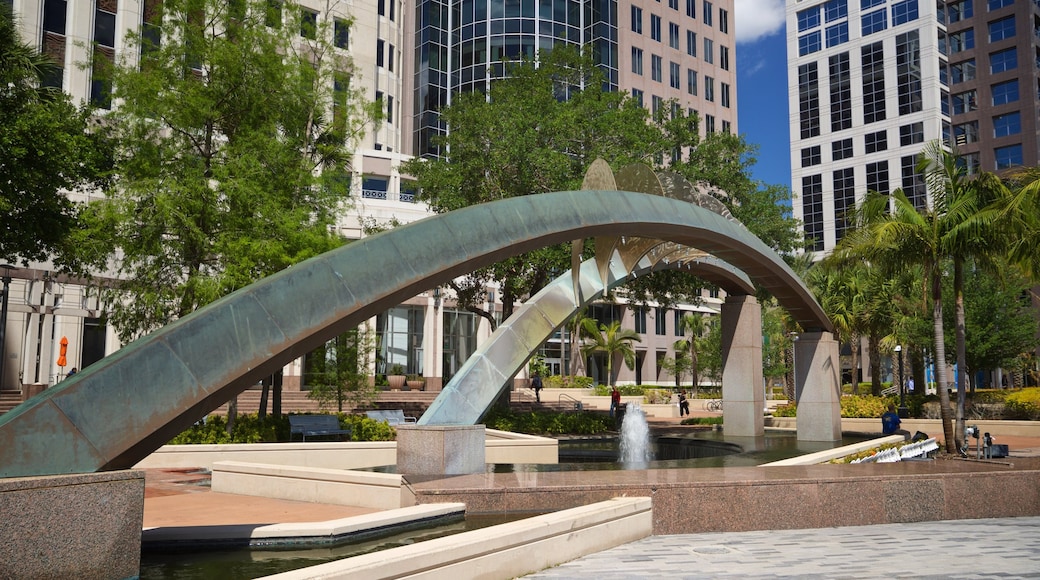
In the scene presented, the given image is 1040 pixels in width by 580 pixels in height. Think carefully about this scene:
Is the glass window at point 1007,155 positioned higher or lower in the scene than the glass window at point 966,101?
lower

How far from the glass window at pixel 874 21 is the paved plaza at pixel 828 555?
286 ft

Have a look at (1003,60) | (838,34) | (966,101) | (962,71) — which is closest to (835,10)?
(838,34)

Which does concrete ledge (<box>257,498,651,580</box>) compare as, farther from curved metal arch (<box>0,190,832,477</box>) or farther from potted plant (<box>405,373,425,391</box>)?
potted plant (<box>405,373,425,391</box>)

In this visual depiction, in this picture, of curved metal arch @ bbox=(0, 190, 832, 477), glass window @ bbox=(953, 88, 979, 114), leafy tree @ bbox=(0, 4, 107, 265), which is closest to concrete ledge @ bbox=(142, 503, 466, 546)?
curved metal arch @ bbox=(0, 190, 832, 477)

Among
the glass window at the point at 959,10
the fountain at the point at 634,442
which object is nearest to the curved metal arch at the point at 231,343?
the fountain at the point at 634,442

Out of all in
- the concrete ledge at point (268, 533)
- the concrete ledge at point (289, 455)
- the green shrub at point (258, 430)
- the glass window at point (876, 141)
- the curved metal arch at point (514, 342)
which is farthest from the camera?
the glass window at point (876, 141)

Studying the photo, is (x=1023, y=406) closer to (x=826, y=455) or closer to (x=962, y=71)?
(x=826, y=455)

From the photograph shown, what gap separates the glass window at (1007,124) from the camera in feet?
243

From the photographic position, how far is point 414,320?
5253cm

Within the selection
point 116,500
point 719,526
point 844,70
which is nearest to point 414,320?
point 719,526

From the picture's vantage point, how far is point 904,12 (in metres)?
84.1

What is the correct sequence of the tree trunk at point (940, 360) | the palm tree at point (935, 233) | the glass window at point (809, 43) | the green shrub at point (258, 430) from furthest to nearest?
1. the glass window at point (809, 43)
2. the tree trunk at point (940, 360)
3. the palm tree at point (935, 233)
4. the green shrub at point (258, 430)

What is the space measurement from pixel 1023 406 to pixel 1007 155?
50.2 m

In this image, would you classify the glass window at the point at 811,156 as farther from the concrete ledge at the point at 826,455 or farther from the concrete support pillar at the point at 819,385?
the concrete ledge at the point at 826,455
